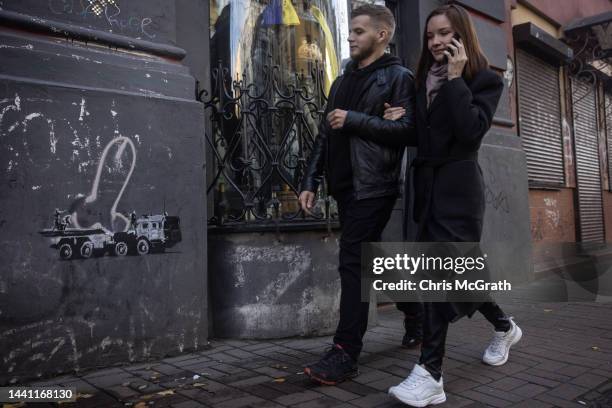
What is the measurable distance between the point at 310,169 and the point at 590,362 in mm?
2229

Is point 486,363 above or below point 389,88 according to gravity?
below

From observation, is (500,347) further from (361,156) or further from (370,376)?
(361,156)

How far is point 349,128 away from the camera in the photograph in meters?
3.07

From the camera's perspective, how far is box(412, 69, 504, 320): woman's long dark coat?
2.68 metres

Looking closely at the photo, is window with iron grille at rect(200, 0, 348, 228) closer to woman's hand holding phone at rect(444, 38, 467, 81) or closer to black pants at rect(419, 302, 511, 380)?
black pants at rect(419, 302, 511, 380)

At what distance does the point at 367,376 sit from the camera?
3.20 meters

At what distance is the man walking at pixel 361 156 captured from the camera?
3062 mm

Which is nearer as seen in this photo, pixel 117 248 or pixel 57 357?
pixel 57 357

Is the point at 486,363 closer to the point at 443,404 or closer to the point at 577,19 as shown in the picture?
the point at 443,404

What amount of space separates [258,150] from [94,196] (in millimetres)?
1513

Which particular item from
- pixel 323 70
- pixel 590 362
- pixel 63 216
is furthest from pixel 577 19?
pixel 63 216

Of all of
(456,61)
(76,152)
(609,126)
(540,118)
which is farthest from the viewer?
(609,126)

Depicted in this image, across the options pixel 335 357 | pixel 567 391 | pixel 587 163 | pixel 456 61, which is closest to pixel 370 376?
pixel 335 357

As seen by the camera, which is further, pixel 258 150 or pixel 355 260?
pixel 258 150
